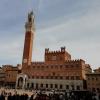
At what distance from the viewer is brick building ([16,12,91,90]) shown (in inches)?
2116

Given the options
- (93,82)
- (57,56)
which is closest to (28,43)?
(57,56)

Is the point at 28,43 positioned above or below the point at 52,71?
above

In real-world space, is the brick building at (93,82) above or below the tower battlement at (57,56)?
below

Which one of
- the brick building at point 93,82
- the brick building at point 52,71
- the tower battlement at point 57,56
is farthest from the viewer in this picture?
the tower battlement at point 57,56

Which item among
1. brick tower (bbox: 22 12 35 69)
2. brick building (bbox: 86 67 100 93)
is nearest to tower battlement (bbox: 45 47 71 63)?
brick tower (bbox: 22 12 35 69)

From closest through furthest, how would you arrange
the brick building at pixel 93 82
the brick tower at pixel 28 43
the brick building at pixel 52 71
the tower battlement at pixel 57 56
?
the brick building at pixel 93 82
the brick building at pixel 52 71
the tower battlement at pixel 57 56
the brick tower at pixel 28 43

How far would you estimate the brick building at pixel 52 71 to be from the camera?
53750 millimetres

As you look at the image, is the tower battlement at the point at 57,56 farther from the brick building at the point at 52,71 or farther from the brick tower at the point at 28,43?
the brick tower at the point at 28,43

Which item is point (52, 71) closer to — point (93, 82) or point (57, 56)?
point (57, 56)

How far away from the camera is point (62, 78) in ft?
182

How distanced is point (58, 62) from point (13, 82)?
15476mm

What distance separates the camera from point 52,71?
57094mm

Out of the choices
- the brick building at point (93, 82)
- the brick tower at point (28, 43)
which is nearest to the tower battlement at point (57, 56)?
the brick tower at point (28, 43)

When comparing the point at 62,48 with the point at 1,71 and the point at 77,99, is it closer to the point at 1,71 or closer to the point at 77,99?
the point at 1,71
